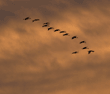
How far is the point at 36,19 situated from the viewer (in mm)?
131875

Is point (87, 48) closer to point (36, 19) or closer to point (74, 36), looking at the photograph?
point (74, 36)

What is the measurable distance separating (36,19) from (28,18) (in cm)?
325

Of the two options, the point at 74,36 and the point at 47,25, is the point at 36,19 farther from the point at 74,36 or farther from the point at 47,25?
the point at 74,36

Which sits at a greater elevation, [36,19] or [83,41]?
[36,19]

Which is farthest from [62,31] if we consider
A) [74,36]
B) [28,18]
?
[28,18]

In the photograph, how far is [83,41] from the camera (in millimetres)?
134500

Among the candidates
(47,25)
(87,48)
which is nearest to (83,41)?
(87,48)

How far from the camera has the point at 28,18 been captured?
132m

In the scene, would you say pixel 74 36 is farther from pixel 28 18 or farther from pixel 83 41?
pixel 28 18

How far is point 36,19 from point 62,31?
11.7m

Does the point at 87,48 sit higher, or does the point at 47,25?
the point at 47,25

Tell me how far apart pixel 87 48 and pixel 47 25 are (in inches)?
753

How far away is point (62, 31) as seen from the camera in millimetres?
130125

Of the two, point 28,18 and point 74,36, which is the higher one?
point 28,18
